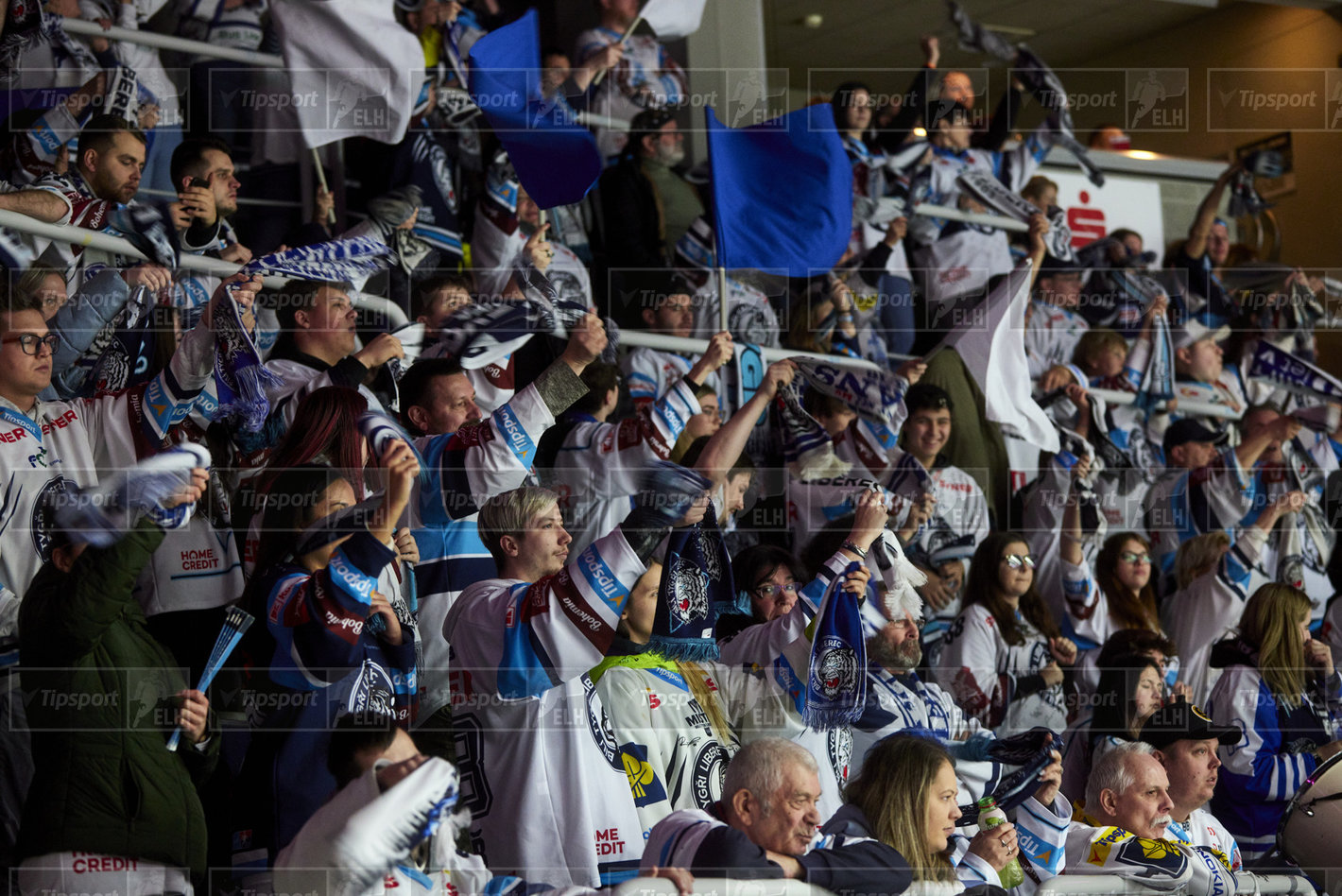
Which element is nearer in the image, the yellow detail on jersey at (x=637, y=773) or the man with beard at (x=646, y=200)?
the yellow detail on jersey at (x=637, y=773)

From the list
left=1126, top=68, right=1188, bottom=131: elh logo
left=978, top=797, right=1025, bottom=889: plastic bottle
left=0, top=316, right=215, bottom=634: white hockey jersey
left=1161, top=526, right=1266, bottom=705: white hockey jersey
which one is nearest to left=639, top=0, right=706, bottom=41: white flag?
left=1161, top=526, right=1266, bottom=705: white hockey jersey

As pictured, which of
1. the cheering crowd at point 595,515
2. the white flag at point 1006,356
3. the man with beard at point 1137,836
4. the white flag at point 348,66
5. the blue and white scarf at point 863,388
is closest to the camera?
the cheering crowd at point 595,515

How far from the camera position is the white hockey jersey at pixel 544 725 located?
3430 mm

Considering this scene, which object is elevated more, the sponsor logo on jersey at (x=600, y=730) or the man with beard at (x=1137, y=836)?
the sponsor logo on jersey at (x=600, y=730)

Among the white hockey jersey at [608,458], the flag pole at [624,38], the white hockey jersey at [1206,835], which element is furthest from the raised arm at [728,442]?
the flag pole at [624,38]

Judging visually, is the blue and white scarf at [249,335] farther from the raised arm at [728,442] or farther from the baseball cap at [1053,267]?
the baseball cap at [1053,267]

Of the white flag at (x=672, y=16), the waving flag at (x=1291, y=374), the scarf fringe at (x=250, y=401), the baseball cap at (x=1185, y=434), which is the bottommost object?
the baseball cap at (x=1185, y=434)

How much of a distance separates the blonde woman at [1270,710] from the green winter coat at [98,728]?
404 cm

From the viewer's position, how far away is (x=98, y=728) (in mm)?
3150

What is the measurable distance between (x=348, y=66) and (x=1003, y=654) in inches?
138

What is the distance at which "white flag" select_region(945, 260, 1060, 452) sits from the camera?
6.71 metres

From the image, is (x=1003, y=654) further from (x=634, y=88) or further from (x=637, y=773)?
(x=634, y=88)

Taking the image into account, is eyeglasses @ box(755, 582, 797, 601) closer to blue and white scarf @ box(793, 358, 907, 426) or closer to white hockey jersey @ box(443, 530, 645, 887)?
white hockey jersey @ box(443, 530, 645, 887)

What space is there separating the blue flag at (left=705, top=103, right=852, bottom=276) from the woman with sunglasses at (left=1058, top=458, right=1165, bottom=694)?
1591mm
